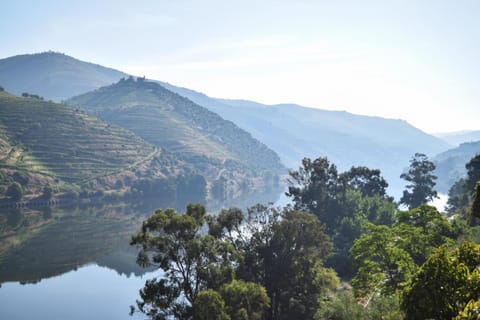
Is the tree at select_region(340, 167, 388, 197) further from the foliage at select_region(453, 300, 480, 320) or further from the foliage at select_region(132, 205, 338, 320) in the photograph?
the foliage at select_region(453, 300, 480, 320)

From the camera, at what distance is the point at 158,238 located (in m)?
25.0

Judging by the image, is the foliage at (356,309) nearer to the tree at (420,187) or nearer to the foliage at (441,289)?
the foliage at (441,289)

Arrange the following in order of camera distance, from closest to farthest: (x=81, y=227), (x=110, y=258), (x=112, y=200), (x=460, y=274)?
(x=460, y=274) → (x=110, y=258) → (x=81, y=227) → (x=112, y=200)

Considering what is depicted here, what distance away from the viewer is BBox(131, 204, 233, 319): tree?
973 inches

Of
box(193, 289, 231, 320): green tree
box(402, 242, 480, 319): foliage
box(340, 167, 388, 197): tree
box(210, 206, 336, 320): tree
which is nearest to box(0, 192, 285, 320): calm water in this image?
box(210, 206, 336, 320): tree

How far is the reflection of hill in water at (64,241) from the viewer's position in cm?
6322

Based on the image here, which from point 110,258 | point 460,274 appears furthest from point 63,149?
point 460,274

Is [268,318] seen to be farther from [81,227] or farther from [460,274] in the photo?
[81,227]

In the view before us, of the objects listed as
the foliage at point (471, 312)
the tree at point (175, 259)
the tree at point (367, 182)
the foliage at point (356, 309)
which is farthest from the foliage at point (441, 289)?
the tree at point (367, 182)

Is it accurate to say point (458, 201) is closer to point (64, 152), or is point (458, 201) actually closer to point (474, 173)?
point (474, 173)

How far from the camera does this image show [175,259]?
25188 millimetres

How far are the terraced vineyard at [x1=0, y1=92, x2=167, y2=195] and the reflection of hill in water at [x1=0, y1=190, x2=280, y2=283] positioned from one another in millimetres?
27478

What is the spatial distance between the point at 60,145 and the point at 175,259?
15176cm

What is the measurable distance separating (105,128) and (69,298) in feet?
504
